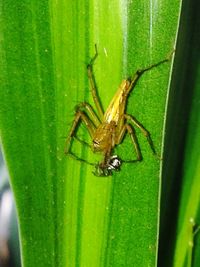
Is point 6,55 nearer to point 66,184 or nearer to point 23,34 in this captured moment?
point 23,34

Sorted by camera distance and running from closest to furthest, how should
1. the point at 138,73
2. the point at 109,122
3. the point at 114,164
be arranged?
the point at 138,73
the point at 114,164
the point at 109,122

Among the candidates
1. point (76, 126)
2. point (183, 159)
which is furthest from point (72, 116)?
point (183, 159)

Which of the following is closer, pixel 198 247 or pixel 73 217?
pixel 73 217

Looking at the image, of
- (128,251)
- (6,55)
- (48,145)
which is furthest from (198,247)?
(6,55)

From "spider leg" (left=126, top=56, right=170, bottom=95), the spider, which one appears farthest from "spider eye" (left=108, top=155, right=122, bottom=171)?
"spider leg" (left=126, top=56, right=170, bottom=95)

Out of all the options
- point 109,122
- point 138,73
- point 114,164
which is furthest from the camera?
point 109,122

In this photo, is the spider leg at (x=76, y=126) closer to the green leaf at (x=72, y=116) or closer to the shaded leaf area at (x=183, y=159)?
the green leaf at (x=72, y=116)

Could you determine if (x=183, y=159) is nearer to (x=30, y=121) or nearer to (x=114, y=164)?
(x=114, y=164)
